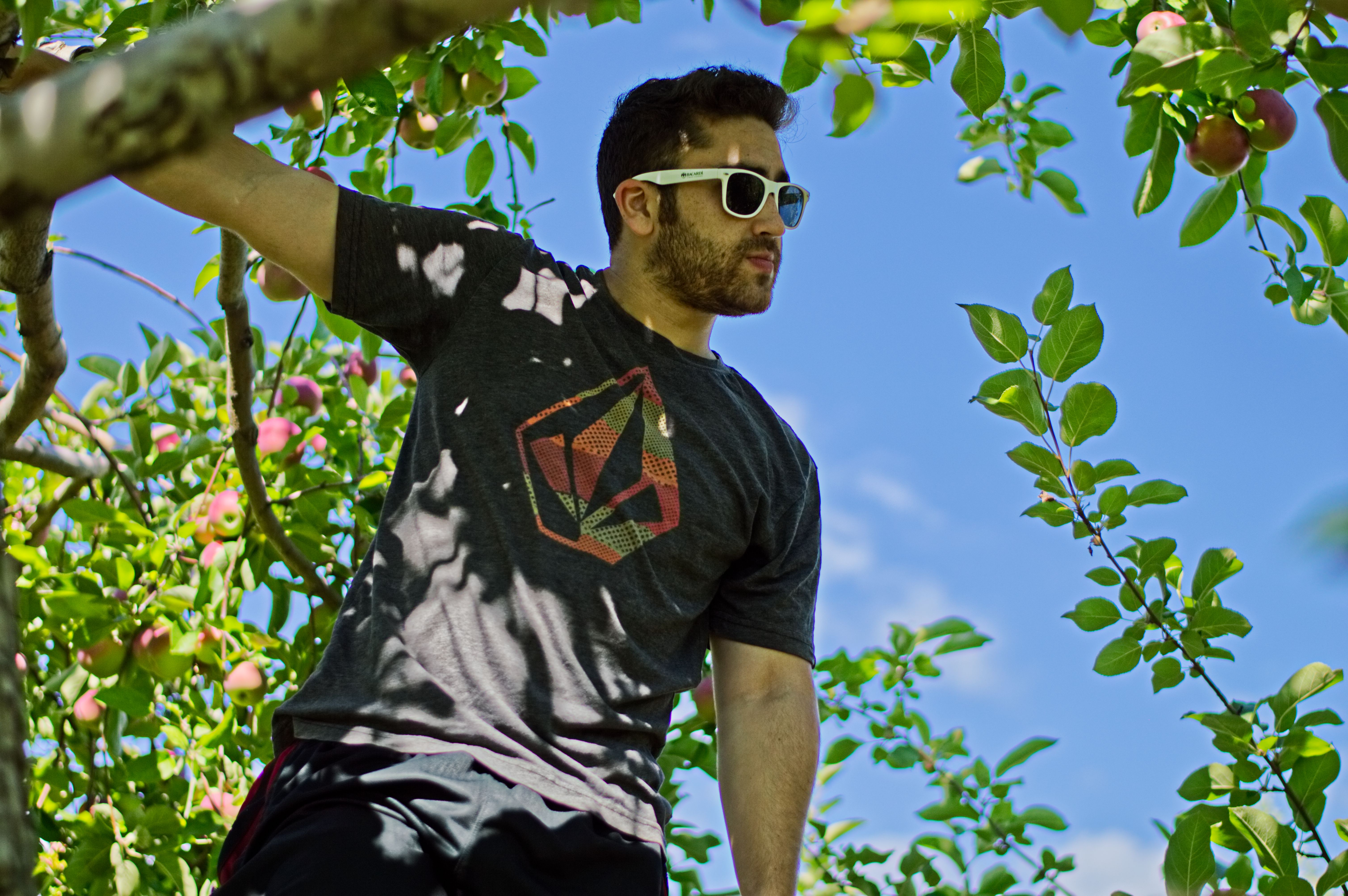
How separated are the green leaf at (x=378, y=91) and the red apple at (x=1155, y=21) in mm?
1177

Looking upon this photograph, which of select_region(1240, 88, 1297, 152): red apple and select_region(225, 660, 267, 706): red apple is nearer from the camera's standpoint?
select_region(1240, 88, 1297, 152): red apple

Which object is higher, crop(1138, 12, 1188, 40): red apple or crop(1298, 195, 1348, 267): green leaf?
crop(1138, 12, 1188, 40): red apple

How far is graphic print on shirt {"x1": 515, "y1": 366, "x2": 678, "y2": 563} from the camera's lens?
1712 mm

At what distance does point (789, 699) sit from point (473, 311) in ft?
2.45

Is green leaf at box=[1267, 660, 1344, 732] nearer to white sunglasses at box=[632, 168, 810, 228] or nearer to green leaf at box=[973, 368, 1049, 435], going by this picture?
green leaf at box=[973, 368, 1049, 435]

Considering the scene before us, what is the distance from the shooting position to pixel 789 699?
198 cm

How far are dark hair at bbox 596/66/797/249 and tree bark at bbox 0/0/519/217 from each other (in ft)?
5.44

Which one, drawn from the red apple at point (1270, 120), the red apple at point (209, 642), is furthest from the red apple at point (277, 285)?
the red apple at point (1270, 120)

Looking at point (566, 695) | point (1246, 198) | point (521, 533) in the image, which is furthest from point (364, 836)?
point (1246, 198)

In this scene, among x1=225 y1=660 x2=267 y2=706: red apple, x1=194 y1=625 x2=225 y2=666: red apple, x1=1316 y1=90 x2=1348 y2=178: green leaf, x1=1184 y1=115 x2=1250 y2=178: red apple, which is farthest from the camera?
x1=225 y1=660 x2=267 y2=706: red apple

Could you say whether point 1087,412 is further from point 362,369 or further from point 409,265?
point 362,369

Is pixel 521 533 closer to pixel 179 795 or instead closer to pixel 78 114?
pixel 78 114

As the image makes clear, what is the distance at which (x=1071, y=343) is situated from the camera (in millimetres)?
1822

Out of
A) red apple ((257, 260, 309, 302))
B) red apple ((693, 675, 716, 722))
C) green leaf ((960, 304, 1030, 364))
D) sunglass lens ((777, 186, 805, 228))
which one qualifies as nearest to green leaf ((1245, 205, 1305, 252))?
green leaf ((960, 304, 1030, 364))
